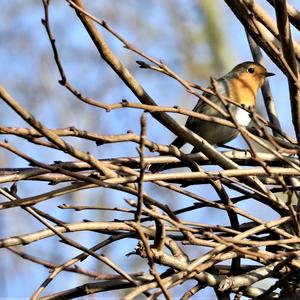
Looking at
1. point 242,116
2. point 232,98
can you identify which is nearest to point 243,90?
point 232,98

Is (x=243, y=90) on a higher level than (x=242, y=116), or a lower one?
higher

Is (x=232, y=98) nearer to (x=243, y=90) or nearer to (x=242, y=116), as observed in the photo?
(x=243, y=90)

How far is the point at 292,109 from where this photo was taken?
8.04 feet

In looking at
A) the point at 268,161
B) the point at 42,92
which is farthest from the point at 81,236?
the point at 268,161

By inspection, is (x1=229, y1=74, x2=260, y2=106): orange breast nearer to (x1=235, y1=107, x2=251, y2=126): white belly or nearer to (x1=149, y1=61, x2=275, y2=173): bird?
(x1=149, y1=61, x2=275, y2=173): bird

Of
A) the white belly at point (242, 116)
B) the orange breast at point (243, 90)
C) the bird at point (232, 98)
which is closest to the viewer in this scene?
the white belly at point (242, 116)

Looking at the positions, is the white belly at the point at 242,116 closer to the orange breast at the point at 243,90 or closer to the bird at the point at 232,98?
the bird at the point at 232,98

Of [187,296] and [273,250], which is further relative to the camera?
[273,250]

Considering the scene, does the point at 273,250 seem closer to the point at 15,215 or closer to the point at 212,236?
the point at 212,236

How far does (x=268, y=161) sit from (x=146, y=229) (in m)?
0.52

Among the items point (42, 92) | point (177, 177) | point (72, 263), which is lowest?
point (72, 263)

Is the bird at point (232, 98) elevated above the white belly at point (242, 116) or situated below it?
above

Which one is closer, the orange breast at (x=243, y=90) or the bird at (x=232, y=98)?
the bird at (x=232, y=98)

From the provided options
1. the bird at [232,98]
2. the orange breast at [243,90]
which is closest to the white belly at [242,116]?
the bird at [232,98]
